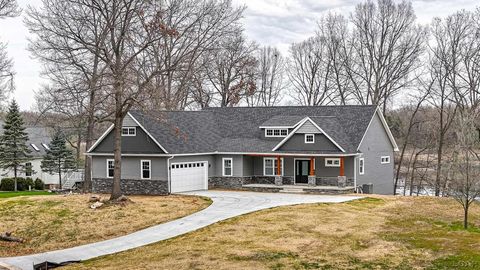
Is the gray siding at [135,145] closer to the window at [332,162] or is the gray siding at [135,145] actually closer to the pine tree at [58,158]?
the window at [332,162]

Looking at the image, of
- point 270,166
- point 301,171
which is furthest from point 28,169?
point 301,171

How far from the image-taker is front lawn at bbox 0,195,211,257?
24172mm

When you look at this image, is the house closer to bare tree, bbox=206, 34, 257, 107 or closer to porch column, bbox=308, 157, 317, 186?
porch column, bbox=308, 157, 317, 186

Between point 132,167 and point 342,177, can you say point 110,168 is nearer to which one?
point 132,167

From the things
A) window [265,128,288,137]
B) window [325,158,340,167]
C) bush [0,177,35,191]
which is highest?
window [265,128,288,137]

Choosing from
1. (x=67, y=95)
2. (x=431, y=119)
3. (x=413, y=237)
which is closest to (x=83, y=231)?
(x=67, y=95)

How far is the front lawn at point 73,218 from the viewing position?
24.2m

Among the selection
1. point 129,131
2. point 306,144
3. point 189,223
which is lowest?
point 189,223

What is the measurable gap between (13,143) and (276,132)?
26184mm

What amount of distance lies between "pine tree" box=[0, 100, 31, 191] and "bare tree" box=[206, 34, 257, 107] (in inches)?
759

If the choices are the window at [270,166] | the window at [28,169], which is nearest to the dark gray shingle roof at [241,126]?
the window at [270,166]

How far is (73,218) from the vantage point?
2739 centimetres

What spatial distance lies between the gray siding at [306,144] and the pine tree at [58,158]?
2632 centimetres

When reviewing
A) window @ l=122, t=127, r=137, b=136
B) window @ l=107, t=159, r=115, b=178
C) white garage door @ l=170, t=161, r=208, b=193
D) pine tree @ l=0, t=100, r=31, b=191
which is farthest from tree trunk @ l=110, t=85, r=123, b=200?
pine tree @ l=0, t=100, r=31, b=191
